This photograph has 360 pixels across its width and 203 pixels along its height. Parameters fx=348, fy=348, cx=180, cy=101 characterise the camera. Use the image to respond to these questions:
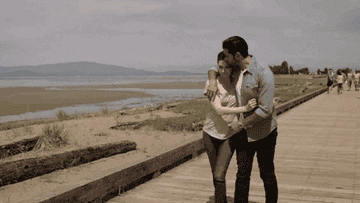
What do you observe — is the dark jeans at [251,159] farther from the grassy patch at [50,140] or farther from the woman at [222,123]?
the grassy patch at [50,140]

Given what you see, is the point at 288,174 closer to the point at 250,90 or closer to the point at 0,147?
the point at 250,90

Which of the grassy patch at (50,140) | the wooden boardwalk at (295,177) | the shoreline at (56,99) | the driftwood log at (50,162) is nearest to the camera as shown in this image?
the wooden boardwalk at (295,177)

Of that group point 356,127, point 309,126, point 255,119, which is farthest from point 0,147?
point 356,127

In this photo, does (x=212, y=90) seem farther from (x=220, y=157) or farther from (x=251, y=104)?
(x=220, y=157)

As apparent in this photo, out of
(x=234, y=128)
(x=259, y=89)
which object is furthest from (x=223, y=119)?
(x=259, y=89)

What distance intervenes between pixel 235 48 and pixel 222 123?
729mm

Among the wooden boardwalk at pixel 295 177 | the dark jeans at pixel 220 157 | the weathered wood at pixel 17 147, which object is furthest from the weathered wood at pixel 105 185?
the weathered wood at pixel 17 147

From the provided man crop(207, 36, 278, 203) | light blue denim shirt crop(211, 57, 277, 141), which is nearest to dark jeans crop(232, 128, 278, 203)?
man crop(207, 36, 278, 203)

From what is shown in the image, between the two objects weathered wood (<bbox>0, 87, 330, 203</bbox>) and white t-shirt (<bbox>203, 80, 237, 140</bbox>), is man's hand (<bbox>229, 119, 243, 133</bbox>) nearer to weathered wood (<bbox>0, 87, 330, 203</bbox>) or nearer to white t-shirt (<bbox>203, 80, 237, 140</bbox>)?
white t-shirt (<bbox>203, 80, 237, 140</bbox>)

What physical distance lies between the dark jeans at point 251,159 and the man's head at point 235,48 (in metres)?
0.73

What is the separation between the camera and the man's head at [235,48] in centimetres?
297

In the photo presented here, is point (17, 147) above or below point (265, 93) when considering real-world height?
below

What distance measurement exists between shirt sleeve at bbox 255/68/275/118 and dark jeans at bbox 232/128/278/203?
1.04 ft

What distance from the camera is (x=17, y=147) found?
27.3 feet
